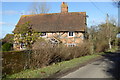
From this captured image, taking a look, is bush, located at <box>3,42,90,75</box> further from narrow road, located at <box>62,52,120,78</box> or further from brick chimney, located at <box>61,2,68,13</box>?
brick chimney, located at <box>61,2,68,13</box>

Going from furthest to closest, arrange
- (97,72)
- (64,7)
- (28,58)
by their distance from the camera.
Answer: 1. (64,7)
2. (28,58)
3. (97,72)

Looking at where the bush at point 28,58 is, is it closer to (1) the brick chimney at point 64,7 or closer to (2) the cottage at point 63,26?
(2) the cottage at point 63,26

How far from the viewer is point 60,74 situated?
10039 mm

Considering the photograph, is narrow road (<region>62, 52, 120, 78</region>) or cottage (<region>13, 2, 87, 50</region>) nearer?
narrow road (<region>62, 52, 120, 78</region>)

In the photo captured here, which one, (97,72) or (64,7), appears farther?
(64,7)

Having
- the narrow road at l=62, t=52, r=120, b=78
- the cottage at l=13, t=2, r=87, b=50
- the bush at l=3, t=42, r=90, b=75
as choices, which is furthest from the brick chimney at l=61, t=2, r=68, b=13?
the narrow road at l=62, t=52, r=120, b=78

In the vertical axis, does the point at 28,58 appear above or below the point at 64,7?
below

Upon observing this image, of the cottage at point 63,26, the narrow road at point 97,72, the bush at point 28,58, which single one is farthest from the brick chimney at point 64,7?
the narrow road at point 97,72

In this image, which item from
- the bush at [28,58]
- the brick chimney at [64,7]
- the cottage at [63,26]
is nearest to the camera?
the bush at [28,58]

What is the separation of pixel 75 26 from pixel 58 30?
329cm

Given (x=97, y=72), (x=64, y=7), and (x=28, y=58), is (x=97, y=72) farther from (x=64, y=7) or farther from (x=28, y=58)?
(x=64, y=7)

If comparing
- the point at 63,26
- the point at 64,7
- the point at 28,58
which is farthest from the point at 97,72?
the point at 64,7

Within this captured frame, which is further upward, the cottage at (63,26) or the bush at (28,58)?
the cottage at (63,26)

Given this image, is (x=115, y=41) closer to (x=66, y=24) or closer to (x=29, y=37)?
(x=66, y=24)
